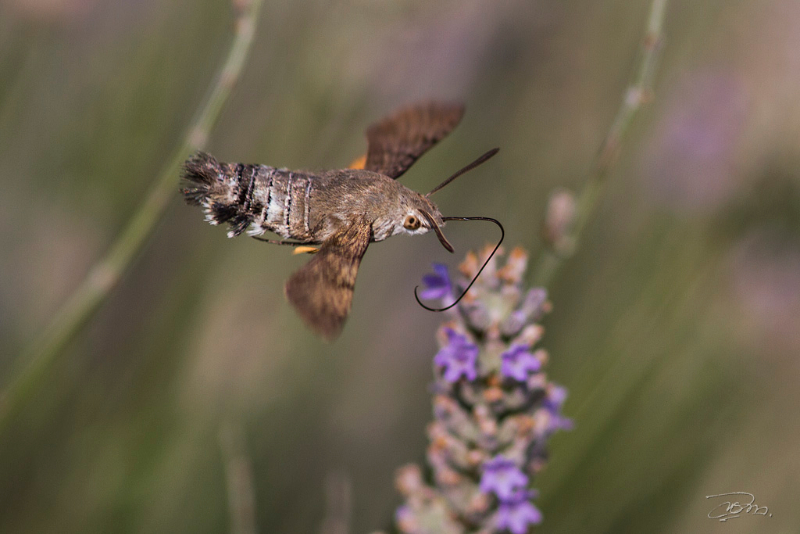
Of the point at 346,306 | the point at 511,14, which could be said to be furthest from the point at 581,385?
the point at 511,14

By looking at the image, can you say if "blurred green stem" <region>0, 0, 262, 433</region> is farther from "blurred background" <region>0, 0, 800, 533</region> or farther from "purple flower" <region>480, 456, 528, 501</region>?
"purple flower" <region>480, 456, 528, 501</region>

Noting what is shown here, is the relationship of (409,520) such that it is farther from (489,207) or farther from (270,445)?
(489,207)

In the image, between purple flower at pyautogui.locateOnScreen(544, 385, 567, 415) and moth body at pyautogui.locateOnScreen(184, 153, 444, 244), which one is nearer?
moth body at pyautogui.locateOnScreen(184, 153, 444, 244)

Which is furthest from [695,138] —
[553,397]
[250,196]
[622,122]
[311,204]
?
[250,196]

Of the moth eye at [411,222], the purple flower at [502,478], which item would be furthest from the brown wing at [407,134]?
the purple flower at [502,478]

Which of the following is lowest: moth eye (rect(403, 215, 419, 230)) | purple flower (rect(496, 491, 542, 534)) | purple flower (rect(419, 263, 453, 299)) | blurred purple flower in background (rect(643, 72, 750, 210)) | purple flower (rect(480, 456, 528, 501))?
purple flower (rect(496, 491, 542, 534))

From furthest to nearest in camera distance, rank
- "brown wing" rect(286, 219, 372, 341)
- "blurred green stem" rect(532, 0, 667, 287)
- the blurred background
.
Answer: the blurred background → "blurred green stem" rect(532, 0, 667, 287) → "brown wing" rect(286, 219, 372, 341)

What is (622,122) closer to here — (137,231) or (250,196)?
(250,196)

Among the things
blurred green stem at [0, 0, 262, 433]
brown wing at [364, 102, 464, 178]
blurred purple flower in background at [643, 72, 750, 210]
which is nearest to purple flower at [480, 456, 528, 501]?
brown wing at [364, 102, 464, 178]
